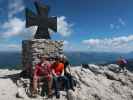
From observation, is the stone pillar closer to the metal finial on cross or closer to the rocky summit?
the metal finial on cross

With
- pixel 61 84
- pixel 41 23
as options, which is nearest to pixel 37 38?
pixel 41 23

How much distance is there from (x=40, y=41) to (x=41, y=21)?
168 cm

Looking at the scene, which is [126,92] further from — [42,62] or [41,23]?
[41,23]

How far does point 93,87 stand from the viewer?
17734 millimetres

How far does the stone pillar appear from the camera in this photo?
17078mm

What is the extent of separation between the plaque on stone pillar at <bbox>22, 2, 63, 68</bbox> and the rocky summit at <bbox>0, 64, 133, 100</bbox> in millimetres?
2216

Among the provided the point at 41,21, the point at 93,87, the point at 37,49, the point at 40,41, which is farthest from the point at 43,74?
the point at 41,21

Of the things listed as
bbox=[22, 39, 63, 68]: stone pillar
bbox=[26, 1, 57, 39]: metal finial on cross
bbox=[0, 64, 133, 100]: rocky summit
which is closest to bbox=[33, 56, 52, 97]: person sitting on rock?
bbox=[0, 64, 133, 100]: rocky summit

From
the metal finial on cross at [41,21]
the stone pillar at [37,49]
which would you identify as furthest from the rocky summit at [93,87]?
the metal finial on cross at [41,21]

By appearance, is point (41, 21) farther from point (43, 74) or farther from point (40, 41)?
point (43, 74)

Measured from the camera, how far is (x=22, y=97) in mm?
15133

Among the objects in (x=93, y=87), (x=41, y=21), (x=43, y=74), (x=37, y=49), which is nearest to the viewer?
(x=43, y=74)

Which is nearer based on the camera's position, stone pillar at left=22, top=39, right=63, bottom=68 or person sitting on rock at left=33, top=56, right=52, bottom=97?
person sitting on rock at left=33, top=56, right=52, bottom=97

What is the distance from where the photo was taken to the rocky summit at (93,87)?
15.8 meters
